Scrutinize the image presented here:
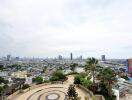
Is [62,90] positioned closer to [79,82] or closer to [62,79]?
[79,82]

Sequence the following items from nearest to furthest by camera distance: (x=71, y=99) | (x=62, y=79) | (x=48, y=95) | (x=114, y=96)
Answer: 1. (x=71, y=99)
2. (x=48, y=95)
3. (x=114, y=96)
4. (x=62, y=79)

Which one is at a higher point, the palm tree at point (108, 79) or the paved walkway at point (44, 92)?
the palm tree at point (108, 79)

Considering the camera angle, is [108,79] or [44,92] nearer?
[44,92]

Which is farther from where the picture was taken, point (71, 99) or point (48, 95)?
point (48, 95)

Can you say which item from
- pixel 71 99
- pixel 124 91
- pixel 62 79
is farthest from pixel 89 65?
pixel 124 91

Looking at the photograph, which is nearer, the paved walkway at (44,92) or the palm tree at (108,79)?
the paved walkway at (44,92)

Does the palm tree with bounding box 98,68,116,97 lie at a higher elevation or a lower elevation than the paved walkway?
higher

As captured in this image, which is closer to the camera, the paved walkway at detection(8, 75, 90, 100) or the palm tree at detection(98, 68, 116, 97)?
the paved walkway at detection(8, 75, 90, 100)

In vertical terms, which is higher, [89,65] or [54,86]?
[89,65]

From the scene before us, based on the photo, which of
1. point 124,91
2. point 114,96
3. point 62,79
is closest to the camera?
point 114,96

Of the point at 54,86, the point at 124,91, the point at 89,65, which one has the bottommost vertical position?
the point at 124,91

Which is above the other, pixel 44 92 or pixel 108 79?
pixel 108 79
